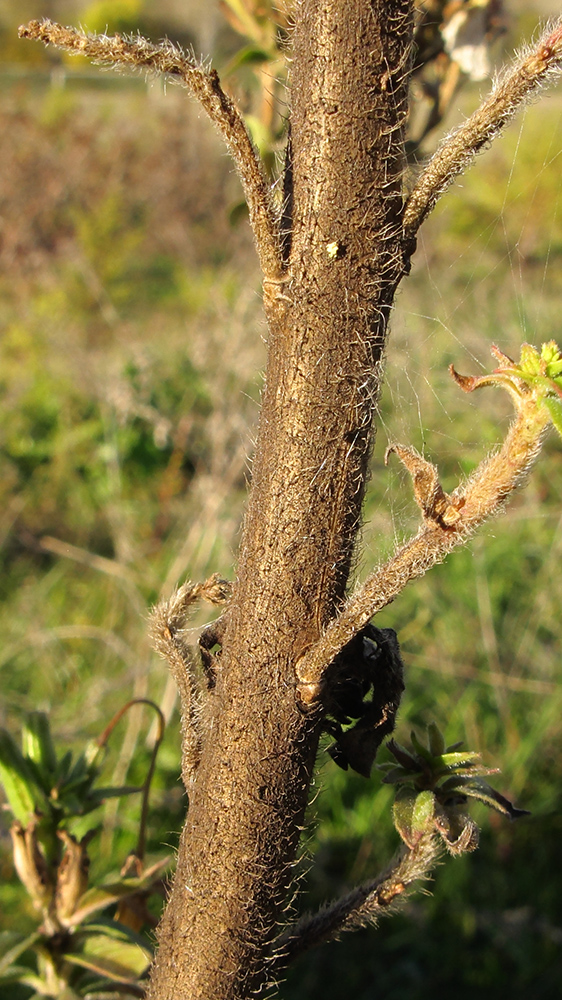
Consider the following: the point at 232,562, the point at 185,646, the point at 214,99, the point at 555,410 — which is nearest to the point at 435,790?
the point at 185,646

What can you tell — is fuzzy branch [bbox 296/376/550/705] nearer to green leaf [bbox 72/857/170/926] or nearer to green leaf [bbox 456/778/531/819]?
green leaf [bbox 456/778/531/819]

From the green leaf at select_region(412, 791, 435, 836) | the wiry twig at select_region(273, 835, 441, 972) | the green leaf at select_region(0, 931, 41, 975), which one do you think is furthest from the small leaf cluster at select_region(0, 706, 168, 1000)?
the green leaf at select_region(412, 791, 435, 836)

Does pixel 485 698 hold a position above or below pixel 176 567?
below

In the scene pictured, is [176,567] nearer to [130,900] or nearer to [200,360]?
[200,360]

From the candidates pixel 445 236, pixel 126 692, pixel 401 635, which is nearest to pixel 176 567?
pixel 126 692

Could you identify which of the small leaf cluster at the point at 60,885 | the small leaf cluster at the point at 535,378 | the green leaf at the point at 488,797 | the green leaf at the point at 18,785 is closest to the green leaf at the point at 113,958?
the small leaf cluster at the point at 60,885

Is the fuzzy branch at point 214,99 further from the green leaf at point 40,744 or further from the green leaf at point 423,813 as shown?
the green leaf at point 40,744
